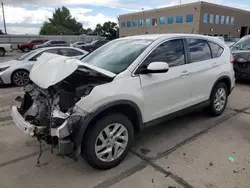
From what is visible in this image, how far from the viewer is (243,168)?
2838mm

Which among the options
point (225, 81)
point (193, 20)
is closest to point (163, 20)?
point (193, 20)

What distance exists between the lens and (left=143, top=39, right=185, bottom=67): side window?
326 centimetres

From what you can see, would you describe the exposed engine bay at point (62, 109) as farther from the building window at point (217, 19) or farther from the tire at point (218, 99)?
the building window at point (217, 19)

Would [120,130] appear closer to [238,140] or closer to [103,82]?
[103,82]

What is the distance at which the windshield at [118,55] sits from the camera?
10.3 feet

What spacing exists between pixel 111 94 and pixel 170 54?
139cm

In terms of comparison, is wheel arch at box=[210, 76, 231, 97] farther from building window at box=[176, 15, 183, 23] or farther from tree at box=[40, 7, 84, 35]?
tree at box=[40, 7, 84, 35]

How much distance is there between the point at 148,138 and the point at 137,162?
2.53ft

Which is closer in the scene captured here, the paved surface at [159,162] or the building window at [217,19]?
the paved surface at [159,162]

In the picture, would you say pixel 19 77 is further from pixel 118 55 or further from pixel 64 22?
pixel 64 22

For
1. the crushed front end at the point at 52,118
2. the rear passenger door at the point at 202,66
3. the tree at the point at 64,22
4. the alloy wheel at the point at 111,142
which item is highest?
the tree at the point at 64,22

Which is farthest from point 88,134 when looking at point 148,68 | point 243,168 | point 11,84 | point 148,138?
point 11,84

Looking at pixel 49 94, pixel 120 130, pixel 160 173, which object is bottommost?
pixel 160 173

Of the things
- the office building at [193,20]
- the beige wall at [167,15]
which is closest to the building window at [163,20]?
the office building at [193,20]
